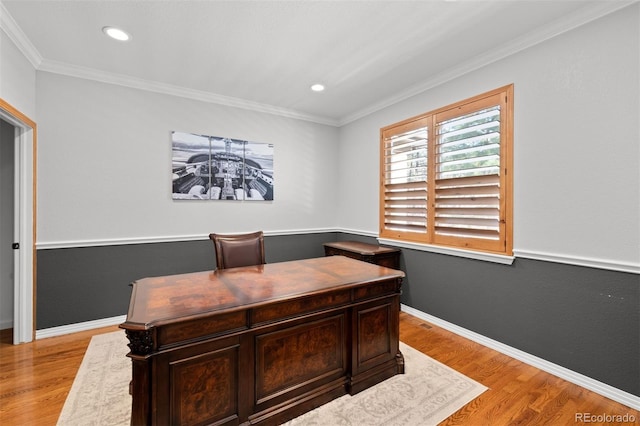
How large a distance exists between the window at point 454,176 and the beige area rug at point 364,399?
123 cm

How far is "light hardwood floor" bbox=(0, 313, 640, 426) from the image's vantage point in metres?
1.78

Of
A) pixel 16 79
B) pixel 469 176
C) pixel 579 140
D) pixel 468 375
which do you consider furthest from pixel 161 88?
pixel 468 375

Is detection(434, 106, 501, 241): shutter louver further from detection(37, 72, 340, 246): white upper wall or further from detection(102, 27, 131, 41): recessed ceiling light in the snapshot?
detection(102, 27, 131, 41): recessed ceiling light

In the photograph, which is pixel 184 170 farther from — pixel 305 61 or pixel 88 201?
pixel 305 61

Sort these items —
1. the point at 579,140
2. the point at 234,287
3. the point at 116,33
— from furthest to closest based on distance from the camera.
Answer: the point at 116,33 → the point at 579,140 → the point at 234,287

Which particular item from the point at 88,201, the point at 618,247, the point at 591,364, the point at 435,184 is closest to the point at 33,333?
the point at 88,201

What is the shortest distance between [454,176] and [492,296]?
1.20 metres

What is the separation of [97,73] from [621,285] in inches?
191

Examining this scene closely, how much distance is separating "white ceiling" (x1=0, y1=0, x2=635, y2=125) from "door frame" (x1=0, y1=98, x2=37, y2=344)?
78cm

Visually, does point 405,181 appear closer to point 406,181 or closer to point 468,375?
point 406,181

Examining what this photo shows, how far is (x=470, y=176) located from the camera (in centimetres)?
279

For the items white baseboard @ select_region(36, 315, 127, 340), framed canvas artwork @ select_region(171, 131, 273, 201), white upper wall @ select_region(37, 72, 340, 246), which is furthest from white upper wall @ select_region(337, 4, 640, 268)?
white baseboard @ select_region(36, 315, 127, 340)

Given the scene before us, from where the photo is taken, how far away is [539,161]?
233 cm

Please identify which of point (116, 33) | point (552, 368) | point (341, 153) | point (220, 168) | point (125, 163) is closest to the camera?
point (552, 368)
